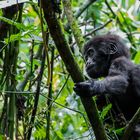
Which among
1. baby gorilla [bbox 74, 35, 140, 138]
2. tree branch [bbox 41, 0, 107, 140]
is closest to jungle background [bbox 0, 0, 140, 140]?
tree branch [bbox 41, 0, 107, 140]

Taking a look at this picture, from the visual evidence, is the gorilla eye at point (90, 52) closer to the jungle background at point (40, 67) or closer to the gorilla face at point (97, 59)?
the gorilla face at point (97, 59)

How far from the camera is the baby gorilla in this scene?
2766 mm

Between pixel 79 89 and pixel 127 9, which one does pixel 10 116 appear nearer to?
pixel 79 89

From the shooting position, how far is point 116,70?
118 inches

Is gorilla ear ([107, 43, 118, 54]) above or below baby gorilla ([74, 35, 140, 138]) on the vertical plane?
above

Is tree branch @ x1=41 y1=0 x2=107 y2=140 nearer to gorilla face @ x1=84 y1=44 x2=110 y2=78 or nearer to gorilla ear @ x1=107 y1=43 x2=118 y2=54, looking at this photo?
gorilla face @ x1=84 y1=44 x2=110 y2=78

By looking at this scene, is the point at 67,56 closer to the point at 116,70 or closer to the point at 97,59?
the point at 116,70

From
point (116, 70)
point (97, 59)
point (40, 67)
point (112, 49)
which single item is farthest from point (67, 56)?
point (112, 49)

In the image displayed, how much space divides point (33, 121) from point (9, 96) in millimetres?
212

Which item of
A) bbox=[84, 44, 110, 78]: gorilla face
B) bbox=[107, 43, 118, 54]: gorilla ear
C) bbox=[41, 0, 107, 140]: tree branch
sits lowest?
bbox=[41, 0, 107, 140]: tree branch

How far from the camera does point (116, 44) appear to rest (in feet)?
11.7

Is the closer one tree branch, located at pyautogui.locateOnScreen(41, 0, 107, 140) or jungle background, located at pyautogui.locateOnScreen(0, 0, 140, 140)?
tree branch, located at pyautogui.locateOnScreen(41, 0, 107, 140)

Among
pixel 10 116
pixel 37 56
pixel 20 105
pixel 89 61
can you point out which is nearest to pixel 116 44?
pixel 89 61

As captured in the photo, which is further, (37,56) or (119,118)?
(37,56)
